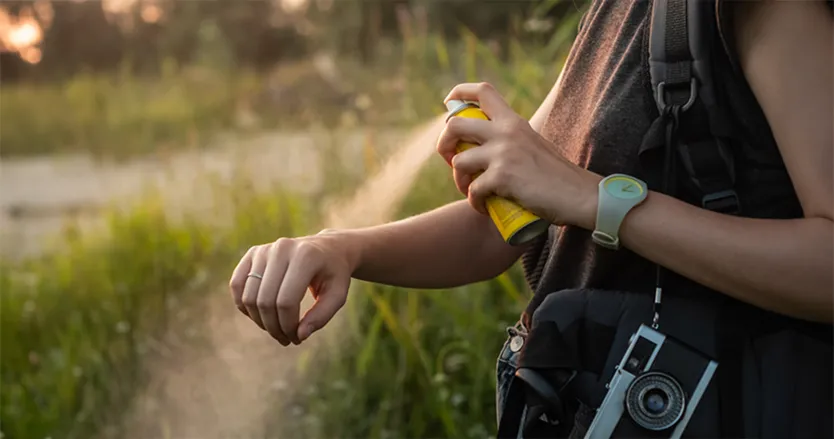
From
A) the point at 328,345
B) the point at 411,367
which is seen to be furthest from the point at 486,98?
the point at 328,345

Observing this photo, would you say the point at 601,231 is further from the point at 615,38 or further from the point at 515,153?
the point at 615,38

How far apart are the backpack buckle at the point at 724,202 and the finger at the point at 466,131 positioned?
253mm

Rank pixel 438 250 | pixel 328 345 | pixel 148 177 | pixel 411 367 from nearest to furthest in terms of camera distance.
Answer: pixel 438 250 → pixel 411 367 → pixel 328 345 → pixel 148 177

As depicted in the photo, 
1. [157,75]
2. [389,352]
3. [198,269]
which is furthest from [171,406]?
[157,75]

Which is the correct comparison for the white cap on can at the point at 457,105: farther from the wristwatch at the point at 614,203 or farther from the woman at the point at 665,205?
the wristwatch at the point at 614,203

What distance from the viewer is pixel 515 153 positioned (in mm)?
1072

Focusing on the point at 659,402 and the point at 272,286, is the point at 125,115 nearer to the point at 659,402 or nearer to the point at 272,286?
the point at 272,286

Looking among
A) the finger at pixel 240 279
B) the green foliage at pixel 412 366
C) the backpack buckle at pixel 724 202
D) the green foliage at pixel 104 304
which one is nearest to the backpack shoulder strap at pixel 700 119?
the backpack buckle at pixel 724 202

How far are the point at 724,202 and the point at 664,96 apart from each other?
0.13m

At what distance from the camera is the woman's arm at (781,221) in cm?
92

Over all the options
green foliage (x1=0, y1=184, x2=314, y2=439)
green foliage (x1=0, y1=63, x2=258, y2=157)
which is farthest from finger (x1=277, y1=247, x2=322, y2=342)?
green foliage (x1=0, y1=63, x2=258, y2=157)

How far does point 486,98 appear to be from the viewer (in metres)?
1.14

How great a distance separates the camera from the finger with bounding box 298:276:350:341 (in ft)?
3.81

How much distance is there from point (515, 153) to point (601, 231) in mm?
130
